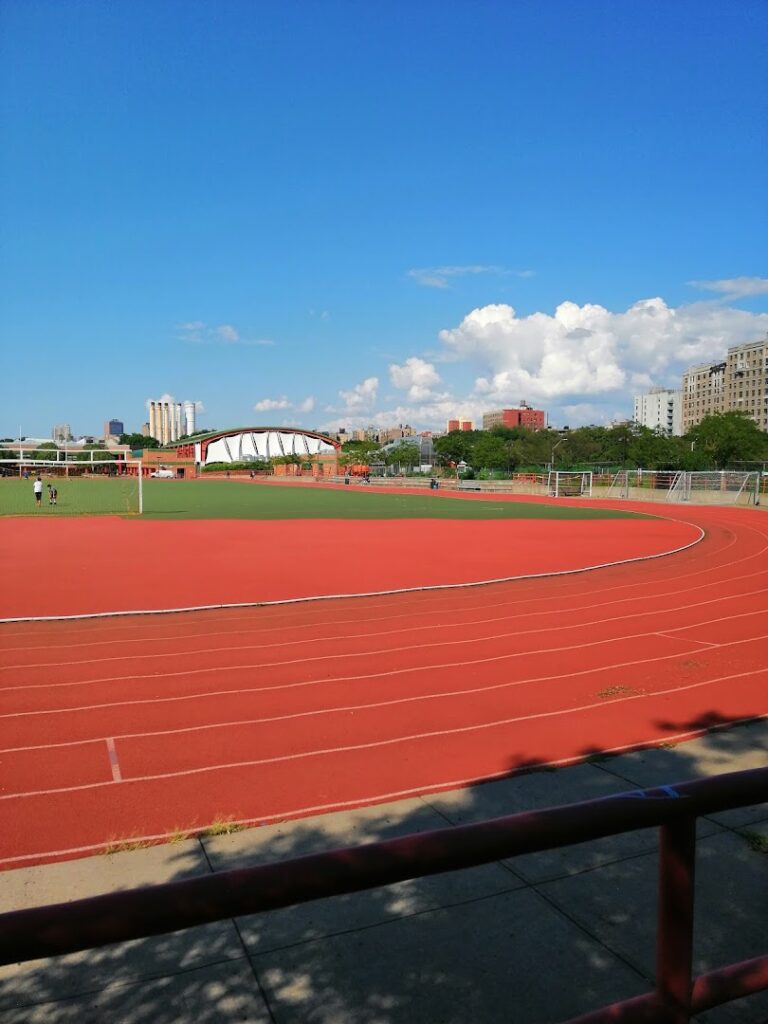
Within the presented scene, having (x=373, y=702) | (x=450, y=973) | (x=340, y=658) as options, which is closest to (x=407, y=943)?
(x=450, y=973)

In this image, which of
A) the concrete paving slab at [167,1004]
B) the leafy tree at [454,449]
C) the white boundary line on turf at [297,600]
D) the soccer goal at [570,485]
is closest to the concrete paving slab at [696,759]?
the concrete paving slab at [167,1004]

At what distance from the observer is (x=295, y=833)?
4.79 m

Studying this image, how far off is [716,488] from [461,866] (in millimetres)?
44345

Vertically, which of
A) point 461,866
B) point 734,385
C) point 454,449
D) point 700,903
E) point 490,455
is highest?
point 734,385

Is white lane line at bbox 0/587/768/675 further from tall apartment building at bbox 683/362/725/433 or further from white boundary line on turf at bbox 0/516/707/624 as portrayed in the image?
tall apartment building at bbox 683/362/725/433

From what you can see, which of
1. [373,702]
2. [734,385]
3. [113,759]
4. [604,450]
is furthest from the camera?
[734,385]

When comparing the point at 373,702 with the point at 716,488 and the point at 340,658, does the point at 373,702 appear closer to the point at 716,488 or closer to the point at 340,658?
the point at 340,658

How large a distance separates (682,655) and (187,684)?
18.9 ft

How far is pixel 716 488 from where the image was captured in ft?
138

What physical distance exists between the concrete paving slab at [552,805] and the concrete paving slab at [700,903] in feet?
0.36

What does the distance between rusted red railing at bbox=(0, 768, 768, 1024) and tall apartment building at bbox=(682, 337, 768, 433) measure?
14878cm

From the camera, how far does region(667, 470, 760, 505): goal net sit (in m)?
39.9

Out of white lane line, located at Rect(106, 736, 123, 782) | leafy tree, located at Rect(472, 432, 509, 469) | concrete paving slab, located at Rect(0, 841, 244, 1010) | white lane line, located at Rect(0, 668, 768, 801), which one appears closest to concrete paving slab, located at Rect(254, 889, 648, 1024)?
concrete paving slab, located at Rect(0, 841, 244, 1010)

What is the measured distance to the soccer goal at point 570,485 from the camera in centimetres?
5219
